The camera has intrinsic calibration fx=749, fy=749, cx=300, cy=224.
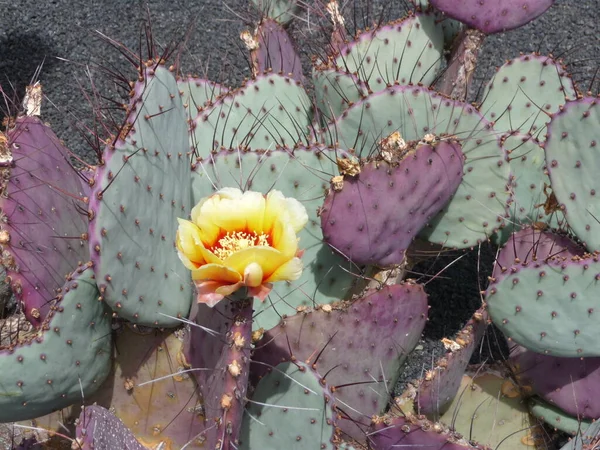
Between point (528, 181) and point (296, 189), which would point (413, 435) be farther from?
point (528, 181)

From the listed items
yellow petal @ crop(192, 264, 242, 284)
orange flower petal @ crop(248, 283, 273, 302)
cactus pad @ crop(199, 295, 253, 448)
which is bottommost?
cactus pad @ crop(199, 295, 253, 448)

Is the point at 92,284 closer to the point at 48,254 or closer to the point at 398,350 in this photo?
the point at 48,254

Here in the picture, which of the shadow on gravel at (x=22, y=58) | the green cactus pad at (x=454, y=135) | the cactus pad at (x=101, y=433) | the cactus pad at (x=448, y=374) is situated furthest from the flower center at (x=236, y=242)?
the shadow on gravel at (x=22, y=58)

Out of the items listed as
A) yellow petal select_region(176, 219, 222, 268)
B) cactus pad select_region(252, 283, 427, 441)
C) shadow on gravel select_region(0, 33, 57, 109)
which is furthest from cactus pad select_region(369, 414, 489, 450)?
shadow on gravel select_region(0, 33, 57, 109)

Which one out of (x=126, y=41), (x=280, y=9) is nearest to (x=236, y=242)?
(x=280, y=9)

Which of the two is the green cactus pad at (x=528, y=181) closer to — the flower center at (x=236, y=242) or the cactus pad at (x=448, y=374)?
A: the cactus pad at (x=448, y=374)

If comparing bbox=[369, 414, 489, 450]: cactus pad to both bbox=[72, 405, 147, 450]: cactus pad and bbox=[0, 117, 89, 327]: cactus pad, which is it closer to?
bbox=[72, 405, 147, 450]: cactus pad
